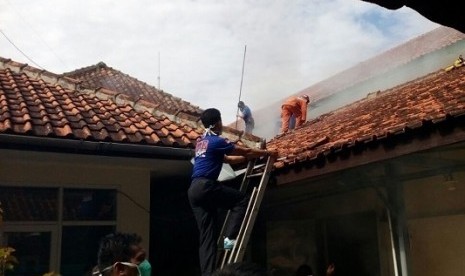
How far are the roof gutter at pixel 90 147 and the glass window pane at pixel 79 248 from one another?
124 centimetres

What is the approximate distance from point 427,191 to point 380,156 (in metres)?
1.94

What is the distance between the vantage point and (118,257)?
8.46 feet

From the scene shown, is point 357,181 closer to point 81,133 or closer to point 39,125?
point 81,133

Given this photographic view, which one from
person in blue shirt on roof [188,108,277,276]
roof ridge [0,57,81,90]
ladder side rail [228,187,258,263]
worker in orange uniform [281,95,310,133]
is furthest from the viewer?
worker in orange uniform [281,95,310,133]

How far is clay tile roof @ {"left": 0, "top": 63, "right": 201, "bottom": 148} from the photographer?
5.75 m

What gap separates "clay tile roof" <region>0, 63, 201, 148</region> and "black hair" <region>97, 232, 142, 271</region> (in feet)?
10.4

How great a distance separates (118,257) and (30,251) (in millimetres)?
4137

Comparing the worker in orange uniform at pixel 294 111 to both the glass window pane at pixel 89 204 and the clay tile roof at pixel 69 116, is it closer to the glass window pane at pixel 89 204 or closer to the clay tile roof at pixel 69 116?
the clay tile roof at pixel 69 116

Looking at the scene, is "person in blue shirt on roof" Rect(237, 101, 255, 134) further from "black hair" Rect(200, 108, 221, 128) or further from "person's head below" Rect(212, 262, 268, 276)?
"person's head below" Rect(212, 262, 268, 276)

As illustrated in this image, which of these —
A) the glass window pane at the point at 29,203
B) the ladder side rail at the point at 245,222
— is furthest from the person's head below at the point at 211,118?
the glass window pane at the point at 29,203

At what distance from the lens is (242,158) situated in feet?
16.9

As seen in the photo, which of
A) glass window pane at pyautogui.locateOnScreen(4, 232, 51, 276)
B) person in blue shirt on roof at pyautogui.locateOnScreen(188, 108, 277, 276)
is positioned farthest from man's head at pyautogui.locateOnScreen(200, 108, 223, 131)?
glass window pane at pyautogui.locateOnScreen(4, 232, 51, 276)

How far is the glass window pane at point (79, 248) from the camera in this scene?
639 centimetres

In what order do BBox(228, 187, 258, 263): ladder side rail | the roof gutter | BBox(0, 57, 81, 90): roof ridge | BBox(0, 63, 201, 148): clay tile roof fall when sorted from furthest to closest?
BBox(0, 57, 81, 90): roof ridge → BBox(0, 63, 201, 148): clay tile roof → the roof gutter → BBox(228, 187, 258, 263): ladder side rail
